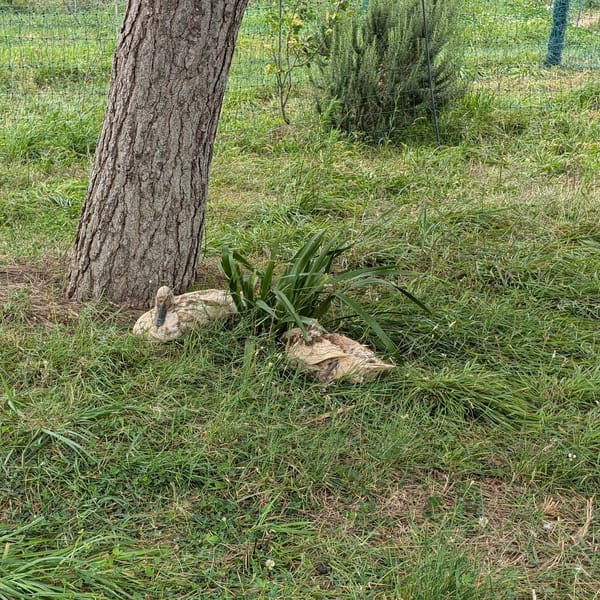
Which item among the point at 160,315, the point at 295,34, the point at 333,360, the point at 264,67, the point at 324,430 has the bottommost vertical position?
the point at 324,430

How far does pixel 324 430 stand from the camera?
3.06 meters

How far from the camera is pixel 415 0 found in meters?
6.94

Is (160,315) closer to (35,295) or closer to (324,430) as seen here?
(35,295)

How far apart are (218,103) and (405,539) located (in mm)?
2144

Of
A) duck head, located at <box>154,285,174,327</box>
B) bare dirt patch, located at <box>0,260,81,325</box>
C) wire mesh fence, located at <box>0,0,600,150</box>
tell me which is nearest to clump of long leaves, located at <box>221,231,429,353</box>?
duck head, located at <box>154,285,174,327</box>

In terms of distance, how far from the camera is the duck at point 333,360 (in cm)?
335

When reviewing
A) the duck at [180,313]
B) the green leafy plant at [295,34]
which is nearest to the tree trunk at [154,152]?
the duck at [180,313]

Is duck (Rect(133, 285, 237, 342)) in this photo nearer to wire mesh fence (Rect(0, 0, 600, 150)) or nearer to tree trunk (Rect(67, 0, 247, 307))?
tree trunk (Rect(67, 0, 247, 307))

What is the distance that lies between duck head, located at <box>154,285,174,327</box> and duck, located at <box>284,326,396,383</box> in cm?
54

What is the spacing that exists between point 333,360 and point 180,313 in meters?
0.69

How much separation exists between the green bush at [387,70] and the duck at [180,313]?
3.48m

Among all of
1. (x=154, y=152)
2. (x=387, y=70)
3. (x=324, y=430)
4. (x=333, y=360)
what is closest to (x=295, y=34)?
(x=387, y=70)

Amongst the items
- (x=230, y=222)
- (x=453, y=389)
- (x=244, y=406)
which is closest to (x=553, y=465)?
(x=453, y=389)

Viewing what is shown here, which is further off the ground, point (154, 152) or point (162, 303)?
point (154, 152)
